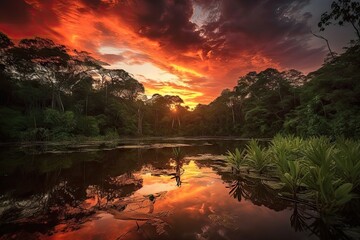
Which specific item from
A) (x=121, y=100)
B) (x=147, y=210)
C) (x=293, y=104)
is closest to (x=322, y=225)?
(x=147, y=210)

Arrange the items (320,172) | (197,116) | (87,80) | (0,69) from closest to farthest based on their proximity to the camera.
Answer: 1. (320,172)
2. (0,69)
3. (87,80)
4. (197,116)

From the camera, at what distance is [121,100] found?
4956cm

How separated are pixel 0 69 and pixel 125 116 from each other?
21355mm

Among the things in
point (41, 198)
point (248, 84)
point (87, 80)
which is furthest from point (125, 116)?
point (41, 198)

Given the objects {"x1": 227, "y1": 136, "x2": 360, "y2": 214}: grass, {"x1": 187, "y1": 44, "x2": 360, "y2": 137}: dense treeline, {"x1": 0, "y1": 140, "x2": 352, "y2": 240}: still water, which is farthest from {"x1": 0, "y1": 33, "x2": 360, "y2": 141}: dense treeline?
{"x1": 0, "y1": 140, "x2": 352, "y2": 240}: still water

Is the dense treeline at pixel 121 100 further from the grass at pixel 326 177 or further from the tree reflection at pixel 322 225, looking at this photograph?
the tree reflection at pixel 322 225

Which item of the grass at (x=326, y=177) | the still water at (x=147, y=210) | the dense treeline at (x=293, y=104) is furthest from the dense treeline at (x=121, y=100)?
the still water at (x=147, y=210)

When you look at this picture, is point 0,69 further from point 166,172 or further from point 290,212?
point 290,212

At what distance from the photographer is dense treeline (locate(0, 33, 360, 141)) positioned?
16484 millimetres

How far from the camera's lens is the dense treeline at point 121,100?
1648 cm

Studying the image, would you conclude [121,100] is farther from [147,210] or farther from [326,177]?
[326,177]

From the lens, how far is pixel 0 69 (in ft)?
101

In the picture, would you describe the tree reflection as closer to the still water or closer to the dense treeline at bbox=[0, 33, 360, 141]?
the still water

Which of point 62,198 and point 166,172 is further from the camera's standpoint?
point 166,172
